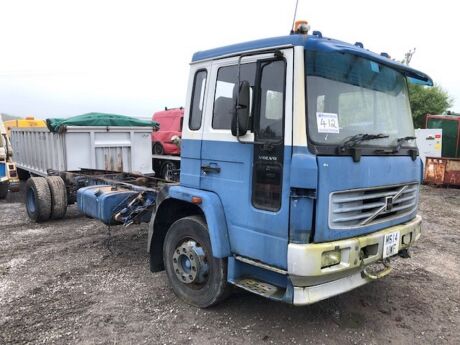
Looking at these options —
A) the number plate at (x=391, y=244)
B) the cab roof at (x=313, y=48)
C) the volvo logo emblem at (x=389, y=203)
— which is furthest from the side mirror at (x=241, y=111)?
the number plate at (x=391, y=244)

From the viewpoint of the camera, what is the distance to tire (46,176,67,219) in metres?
7.41

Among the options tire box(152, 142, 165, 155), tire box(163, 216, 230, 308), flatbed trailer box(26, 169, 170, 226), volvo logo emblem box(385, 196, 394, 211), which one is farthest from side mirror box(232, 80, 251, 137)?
tire box(152, 142, 165, 155)

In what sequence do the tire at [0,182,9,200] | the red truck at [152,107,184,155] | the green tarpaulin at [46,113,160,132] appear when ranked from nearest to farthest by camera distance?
1. the green tarpaulin at [46,113,160,132]
2. the tire at [0,182,9,200]
3. the red truck at [152,107,184,155]

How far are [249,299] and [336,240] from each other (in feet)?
4.95

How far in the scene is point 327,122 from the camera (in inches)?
129

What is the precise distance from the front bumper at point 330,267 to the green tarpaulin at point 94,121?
635 cm

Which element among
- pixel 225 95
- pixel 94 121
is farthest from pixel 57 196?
pixel 225 95

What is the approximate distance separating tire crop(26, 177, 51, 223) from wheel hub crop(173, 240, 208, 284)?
4115 mm

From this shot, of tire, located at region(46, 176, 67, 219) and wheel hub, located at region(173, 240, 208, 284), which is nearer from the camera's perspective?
wheel hub, located at region(173, 240, 208, 284)

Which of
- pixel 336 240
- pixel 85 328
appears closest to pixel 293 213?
pixel 336 240

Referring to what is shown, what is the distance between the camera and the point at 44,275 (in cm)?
504

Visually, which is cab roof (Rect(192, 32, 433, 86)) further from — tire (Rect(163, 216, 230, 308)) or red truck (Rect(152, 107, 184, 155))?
red truck (Rect(152, 107, 184, 155))

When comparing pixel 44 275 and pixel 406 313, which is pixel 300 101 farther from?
pixel 44 275

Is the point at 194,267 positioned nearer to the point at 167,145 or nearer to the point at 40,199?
the point at 40,199
